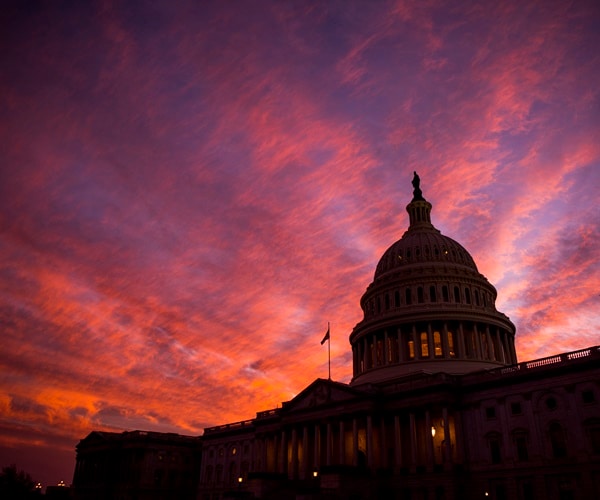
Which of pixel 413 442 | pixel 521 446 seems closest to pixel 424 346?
pixel 413 442

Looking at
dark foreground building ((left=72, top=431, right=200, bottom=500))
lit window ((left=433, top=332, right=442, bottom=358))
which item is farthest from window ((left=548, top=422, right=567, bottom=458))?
dark foreground building ((left=72, top=431, right=200, bottom=500))

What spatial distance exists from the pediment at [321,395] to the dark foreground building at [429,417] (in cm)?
16

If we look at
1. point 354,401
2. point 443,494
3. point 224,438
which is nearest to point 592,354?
point 443,494

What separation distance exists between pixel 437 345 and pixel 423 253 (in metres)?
17.8

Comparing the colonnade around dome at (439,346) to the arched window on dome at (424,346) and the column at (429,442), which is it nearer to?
the arched window on dome at (424,346)

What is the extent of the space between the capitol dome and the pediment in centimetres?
1137

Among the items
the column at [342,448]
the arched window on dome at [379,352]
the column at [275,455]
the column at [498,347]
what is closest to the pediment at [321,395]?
the column at [342,448]

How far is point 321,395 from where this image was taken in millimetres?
73062

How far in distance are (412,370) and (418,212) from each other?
124ft

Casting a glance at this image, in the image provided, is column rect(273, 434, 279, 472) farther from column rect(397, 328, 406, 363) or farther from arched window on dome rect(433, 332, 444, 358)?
arched window on dome rect(433, 332, 444, 358)

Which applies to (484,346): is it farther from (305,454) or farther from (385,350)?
(305,454)

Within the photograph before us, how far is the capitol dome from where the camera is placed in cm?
8056

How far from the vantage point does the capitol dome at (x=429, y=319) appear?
3172 inches

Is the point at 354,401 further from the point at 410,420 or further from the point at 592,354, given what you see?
the point at 592,354
